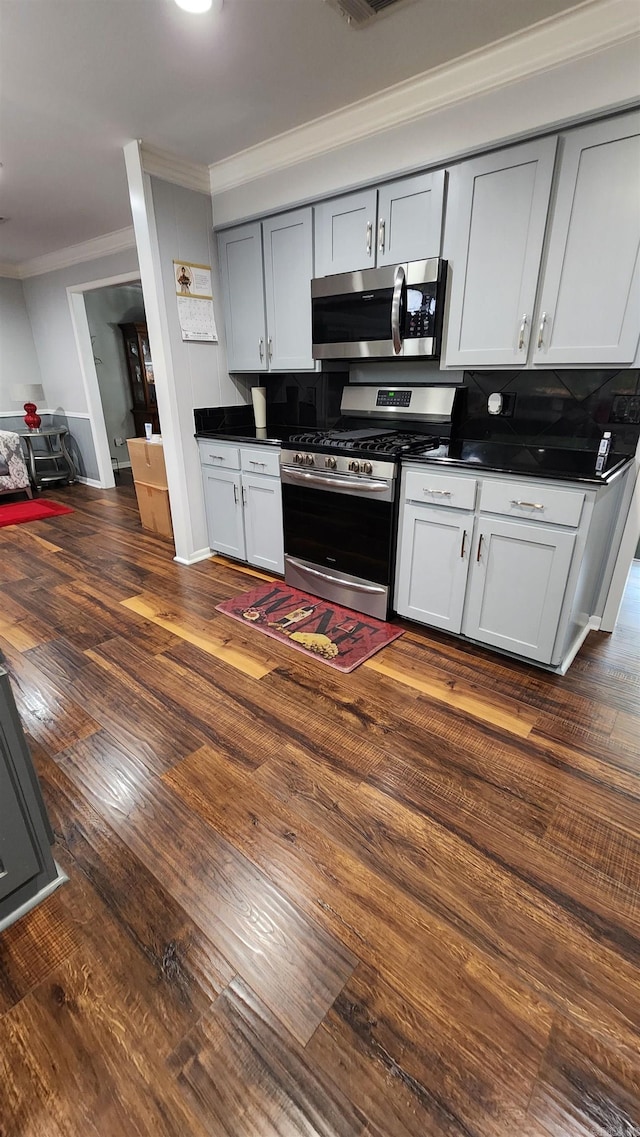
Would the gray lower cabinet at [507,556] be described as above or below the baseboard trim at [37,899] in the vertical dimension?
above

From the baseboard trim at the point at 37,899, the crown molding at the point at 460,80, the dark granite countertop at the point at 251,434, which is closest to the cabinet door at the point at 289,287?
the crown molding at the point at 460,80

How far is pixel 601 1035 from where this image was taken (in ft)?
3.44

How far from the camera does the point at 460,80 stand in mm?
2117

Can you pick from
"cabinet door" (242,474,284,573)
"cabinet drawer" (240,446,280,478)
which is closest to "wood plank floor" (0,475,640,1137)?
"cabinet door" (242,474,284,573)

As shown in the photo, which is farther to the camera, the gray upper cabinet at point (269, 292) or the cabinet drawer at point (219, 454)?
the cabinet drawer at point (219, 454)

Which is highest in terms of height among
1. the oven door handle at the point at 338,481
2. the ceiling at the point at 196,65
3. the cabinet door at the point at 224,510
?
the ceiling at the point at 196,65

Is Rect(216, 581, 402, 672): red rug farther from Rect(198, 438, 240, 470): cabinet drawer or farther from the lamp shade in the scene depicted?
the lamp shade

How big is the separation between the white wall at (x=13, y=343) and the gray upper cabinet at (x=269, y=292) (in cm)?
425

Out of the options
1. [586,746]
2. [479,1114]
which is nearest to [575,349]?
[586,746]

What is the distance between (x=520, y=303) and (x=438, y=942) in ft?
7.93

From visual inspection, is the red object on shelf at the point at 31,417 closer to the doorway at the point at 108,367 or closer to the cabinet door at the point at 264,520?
the doorway at the point at 108,367

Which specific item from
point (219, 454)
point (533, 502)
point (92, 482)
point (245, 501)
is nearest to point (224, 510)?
point (245, 501)

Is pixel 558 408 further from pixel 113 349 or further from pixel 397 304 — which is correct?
pixel 113 349

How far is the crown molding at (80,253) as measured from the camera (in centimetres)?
451
